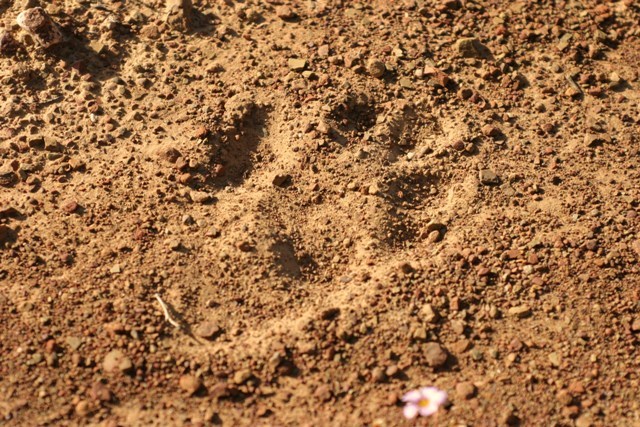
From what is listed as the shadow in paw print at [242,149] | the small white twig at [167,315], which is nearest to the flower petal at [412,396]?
the small white twig at [167,315]

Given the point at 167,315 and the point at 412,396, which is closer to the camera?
the point at 412,396

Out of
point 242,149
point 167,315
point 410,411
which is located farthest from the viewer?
point 242,149

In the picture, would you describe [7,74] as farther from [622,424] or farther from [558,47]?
[622,424]

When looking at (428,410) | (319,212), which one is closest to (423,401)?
(428,410)

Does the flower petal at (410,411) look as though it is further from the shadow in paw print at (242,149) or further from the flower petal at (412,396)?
the shadow in paw print at (242,149)

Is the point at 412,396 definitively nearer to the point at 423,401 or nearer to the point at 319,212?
the point at 423,401

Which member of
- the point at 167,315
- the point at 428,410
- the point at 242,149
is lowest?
the point at 428,410

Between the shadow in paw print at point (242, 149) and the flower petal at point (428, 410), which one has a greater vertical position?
the shadow in paw print at point (242, 149)
